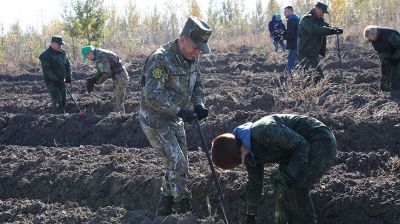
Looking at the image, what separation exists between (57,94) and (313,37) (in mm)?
5437

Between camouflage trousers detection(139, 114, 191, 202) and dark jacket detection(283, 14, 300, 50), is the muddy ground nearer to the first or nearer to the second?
camouflage trousers detection(139, 114, 191, 202)

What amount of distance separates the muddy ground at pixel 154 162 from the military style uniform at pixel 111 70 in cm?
57

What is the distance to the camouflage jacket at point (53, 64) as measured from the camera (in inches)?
405

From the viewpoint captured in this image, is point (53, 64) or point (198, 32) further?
point (53, 64)

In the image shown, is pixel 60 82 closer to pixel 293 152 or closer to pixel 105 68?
pixel 105 68

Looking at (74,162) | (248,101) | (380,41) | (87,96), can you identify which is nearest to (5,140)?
(74,162)

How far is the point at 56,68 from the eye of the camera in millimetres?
10508

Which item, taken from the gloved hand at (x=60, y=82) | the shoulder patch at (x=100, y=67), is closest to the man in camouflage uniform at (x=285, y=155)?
the shoulder patch at (x=100, y=67)

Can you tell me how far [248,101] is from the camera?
10.1 m

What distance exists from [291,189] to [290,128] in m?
0.50

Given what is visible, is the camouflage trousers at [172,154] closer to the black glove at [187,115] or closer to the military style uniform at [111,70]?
the black glove at [187,115]

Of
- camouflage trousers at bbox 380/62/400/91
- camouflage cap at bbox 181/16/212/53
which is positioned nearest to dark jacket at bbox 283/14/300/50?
camouflage trousers at bbox 380/62/400/91

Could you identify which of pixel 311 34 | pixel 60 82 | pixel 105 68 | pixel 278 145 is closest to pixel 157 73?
pixel 278 145

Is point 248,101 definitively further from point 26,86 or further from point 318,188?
point 26,86
